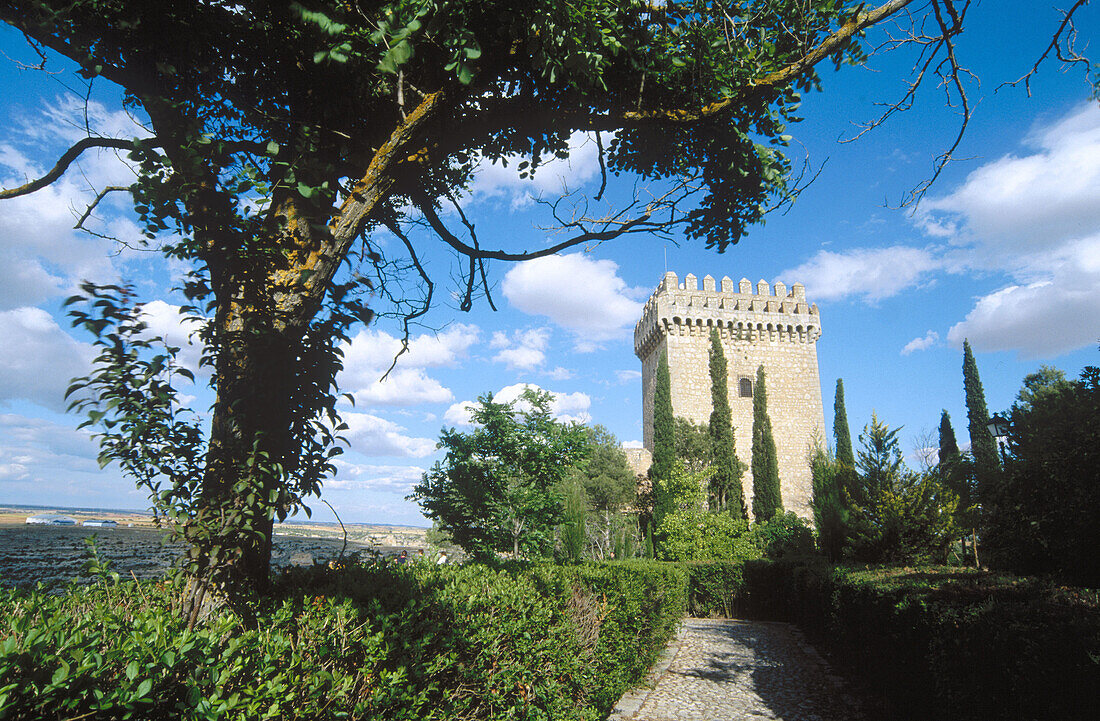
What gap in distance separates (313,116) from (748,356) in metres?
31.3

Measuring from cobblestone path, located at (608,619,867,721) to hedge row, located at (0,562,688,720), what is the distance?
1.55 metres

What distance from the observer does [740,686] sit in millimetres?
7797

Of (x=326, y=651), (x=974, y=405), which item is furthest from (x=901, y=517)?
(x=974, y=405)

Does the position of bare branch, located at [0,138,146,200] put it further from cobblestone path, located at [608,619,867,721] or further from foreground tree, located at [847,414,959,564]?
foreground tree, located at [847,414,959,564]

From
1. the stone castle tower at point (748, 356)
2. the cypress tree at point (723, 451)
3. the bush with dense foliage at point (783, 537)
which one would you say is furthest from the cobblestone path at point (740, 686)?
the stone castle tower at point (748, 356)

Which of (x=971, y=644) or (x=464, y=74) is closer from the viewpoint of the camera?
(x=464, y=74)

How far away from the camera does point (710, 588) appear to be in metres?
16.0

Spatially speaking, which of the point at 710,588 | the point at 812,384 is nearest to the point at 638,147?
the point at 710,588

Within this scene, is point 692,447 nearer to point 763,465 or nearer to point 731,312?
point 763,465

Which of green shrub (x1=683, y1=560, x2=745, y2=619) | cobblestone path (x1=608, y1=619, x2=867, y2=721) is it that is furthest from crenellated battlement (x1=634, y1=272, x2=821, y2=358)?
cobblestone path (x1=608, y1=619, x2=867, y2=721)

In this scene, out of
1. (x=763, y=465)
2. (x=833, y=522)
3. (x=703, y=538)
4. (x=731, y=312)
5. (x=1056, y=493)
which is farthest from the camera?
(x=731, y=312)

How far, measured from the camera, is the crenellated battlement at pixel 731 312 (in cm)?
3122

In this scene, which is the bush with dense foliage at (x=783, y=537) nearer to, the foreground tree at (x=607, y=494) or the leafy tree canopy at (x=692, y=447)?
the leafy tree canopy at (x=692, y=447)

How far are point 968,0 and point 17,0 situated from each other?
19.2ft
